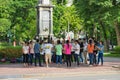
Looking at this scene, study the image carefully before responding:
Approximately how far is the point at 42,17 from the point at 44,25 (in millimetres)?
725

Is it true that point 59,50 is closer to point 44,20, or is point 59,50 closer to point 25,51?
point 25,51

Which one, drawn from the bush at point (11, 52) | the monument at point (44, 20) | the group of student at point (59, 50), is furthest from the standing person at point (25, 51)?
the monument at point (44, 20)

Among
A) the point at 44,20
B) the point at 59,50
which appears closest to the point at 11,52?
the point at 44,20

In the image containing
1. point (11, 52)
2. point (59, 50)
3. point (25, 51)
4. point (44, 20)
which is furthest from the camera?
point (44, 20)

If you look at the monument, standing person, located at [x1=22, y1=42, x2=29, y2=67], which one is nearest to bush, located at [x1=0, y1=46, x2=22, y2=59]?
standing person, located at [x1=22, y1=42, x2=29, y2=67]

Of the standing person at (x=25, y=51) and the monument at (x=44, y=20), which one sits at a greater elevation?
the monument at (x=44, y=20)

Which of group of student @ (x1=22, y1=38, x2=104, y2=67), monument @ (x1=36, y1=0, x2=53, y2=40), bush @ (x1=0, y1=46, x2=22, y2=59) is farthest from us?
monument @ (x1=36, y1=0, x2=53, y2=40)

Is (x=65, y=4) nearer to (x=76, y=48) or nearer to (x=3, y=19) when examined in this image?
(x=3, y=19)

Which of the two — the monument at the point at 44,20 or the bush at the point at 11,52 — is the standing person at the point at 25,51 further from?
the monument at the point at 44,20

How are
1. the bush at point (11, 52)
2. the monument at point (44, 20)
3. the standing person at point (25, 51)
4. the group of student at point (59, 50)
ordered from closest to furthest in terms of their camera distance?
the group of student at point (59, 50) → the standing person at point (25, 51) → the bush at point (11, 52) → the monument at point (44, 20)

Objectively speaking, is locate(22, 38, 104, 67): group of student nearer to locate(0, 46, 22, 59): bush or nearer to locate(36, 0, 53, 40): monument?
locate(0, 46, 22, 59): bush

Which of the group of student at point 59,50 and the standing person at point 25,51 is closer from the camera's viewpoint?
the group of student at point 59,50

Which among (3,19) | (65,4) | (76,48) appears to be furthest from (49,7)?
(65,4)

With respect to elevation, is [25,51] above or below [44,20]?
below
